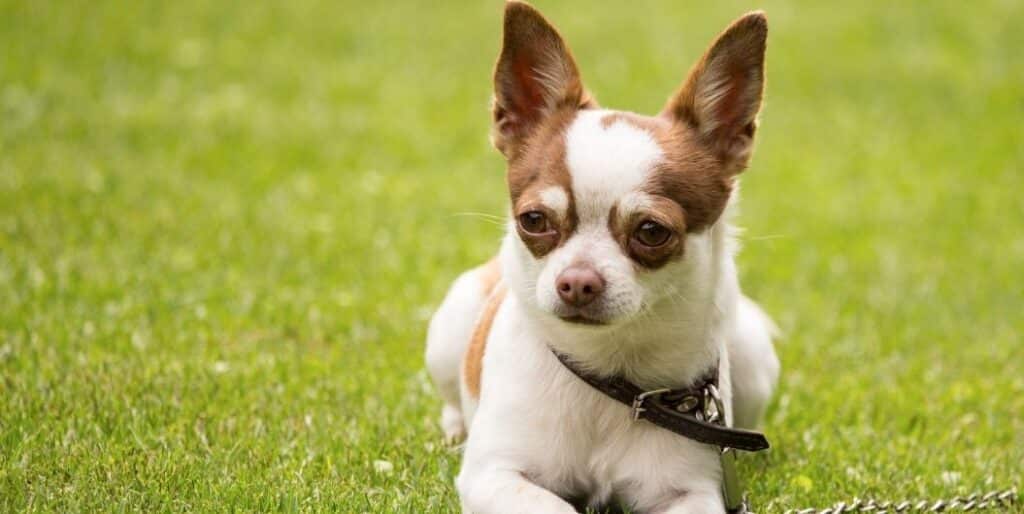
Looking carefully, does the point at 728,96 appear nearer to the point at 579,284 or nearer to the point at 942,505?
the point at 579,284

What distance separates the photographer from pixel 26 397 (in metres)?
5.44

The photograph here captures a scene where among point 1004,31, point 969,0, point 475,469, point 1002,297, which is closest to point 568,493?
point 475,469

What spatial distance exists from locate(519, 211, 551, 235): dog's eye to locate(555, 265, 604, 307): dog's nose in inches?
8.1

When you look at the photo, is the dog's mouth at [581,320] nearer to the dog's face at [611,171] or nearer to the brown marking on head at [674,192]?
the dog's face at [611,171]

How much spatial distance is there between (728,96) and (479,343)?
4.76ft

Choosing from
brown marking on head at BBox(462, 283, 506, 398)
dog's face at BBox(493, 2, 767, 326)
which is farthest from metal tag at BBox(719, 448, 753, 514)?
brown marking on head at BBox(462, 283, 506, 398)

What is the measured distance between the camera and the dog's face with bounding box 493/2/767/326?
3996 mm

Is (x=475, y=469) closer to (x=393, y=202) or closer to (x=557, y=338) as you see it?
(x=557, y=338)

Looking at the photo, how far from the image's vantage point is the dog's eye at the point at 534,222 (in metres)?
4.08

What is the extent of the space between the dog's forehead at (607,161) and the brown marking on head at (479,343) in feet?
3.47

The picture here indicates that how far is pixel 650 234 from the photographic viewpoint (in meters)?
4.02

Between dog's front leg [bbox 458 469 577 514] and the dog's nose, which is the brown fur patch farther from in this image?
dog's front leg [bbox 458 469 577 514]

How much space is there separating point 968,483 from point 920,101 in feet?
31.0

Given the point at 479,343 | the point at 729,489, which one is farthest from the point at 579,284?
the point at 479,343
